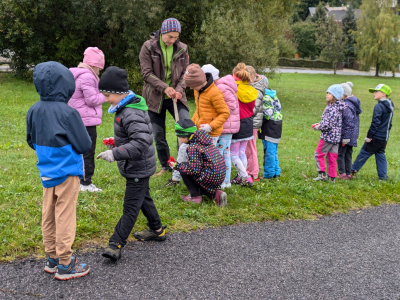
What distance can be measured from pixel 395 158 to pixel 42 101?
370 inches

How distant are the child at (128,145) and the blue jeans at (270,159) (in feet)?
11.0

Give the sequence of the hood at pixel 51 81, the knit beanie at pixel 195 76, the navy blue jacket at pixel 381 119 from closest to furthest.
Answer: the hood at pixel 51 81
the knit beanie at pixel 195 76
the navy blue jacket at pixel 381 119

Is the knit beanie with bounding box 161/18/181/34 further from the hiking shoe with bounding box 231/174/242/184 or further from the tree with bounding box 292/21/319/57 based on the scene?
the tree with bounding box 292/21/319/57

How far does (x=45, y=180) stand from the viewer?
3.43 m

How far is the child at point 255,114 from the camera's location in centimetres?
655

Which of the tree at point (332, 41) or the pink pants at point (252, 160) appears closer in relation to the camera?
the pink pants at point (252, 160)

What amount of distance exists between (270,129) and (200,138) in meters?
2.19

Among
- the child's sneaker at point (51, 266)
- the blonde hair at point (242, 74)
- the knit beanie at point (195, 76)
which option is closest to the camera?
the child's sneaker at point (51, 266)

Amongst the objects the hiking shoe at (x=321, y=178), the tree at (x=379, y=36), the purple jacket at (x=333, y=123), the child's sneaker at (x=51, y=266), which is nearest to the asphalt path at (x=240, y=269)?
the child's sneaker at (x=51, y=266)

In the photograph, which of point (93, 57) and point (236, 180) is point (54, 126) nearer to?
point (93, 57)

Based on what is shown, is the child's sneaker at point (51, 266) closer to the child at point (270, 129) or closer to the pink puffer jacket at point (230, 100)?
the pink puffer jacket at point (230, 100)

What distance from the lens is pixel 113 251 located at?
3871mm

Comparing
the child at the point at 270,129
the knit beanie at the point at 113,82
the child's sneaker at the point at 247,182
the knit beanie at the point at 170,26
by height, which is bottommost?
the child's sneaker at the point at 247,182

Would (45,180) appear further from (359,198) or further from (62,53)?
(62,53)
